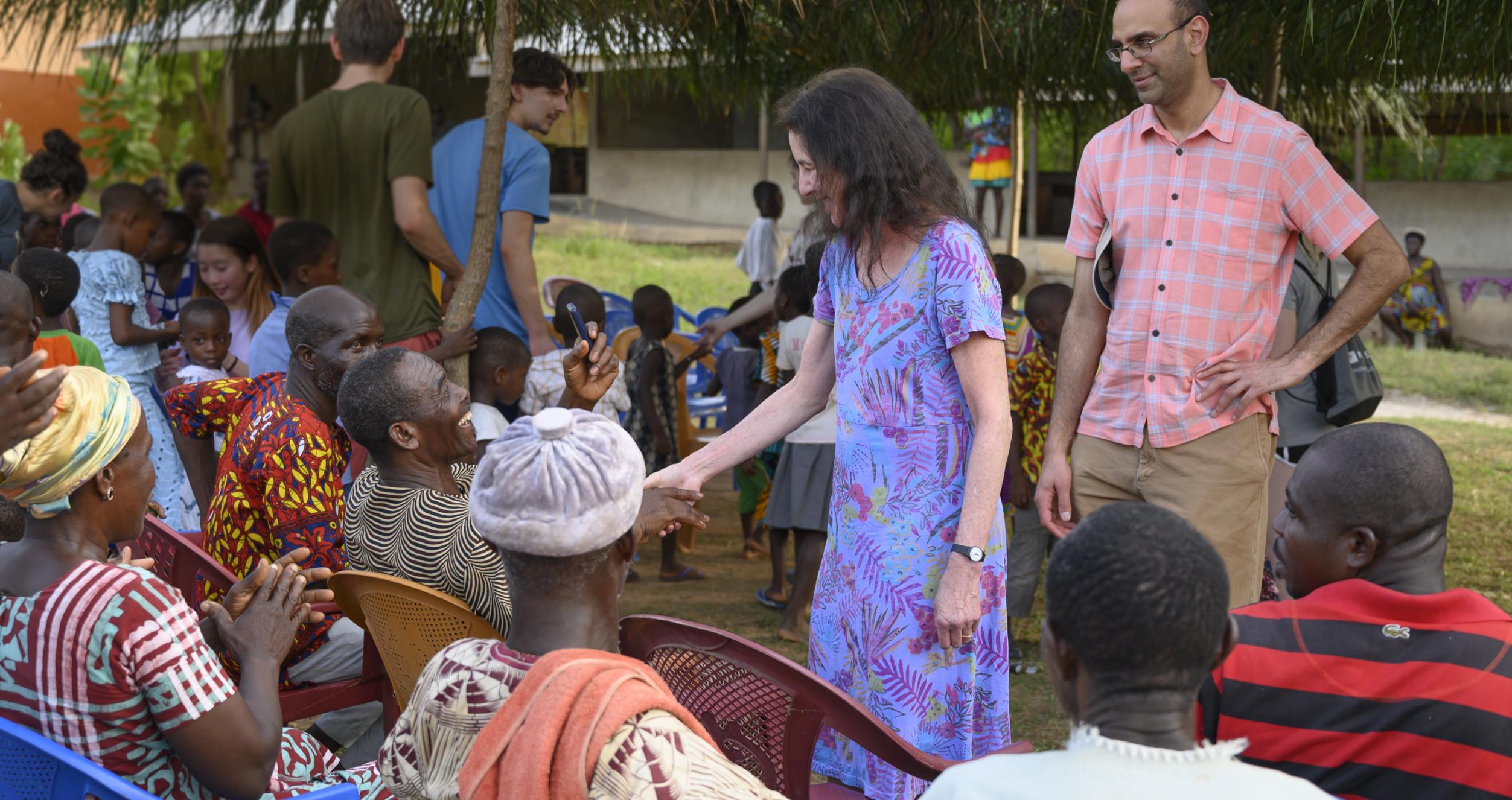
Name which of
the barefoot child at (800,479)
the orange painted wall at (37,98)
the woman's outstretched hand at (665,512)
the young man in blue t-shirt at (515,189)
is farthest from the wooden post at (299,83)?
the woman's outstretched hand at (665,512)

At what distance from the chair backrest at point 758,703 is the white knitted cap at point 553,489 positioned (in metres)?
0.42

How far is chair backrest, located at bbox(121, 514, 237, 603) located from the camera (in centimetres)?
311

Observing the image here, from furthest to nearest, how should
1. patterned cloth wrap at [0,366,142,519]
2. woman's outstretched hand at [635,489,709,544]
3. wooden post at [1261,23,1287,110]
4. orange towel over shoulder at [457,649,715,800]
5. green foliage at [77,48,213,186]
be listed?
green foliage at [77,48,213,186] < wooden post at [1261,23,1287,110] < woman's outstretched hand at [635,489,709,544] < patterned cloth wrap at [0,366,142,519] < orange towel over shoulder at [457,649,715,800]

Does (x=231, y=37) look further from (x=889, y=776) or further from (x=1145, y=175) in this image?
(x=889, y=776)

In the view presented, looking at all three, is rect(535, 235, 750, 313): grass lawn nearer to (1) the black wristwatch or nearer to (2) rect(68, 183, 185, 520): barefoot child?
(2) rect(68, 183, 185, 520): barefoot child

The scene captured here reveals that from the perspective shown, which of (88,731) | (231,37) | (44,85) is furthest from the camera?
(44,85)

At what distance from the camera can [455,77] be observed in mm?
9344

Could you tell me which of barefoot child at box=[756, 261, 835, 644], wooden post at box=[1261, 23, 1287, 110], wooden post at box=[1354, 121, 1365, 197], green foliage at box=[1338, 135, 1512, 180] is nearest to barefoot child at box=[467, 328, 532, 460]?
barefoot child at box=[756, 261, 835, 644]

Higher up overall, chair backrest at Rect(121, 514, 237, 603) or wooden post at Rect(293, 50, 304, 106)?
wooden post at Rect(293, 50, 304, 106)

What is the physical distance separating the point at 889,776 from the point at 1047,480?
1.03m

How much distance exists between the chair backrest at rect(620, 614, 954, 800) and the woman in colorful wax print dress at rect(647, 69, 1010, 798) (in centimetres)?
42

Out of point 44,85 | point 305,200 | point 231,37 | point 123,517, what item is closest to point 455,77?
point 231,37

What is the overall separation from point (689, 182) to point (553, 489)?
61.3ft

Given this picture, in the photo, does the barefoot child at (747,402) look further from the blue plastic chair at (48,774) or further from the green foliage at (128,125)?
the green foliage at (128,125)
